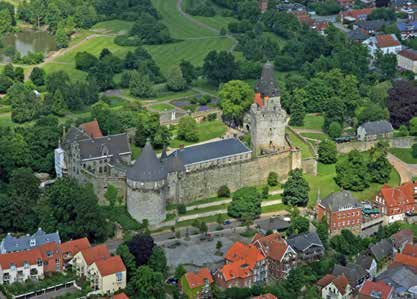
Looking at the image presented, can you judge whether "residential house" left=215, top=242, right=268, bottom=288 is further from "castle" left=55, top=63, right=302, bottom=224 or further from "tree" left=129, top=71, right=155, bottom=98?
"tree" left=129, top=71, right=155, bottom=98

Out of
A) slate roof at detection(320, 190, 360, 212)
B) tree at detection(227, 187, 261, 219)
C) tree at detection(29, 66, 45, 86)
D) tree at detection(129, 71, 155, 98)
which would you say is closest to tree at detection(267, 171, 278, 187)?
tree at detection(227, 187, 261, 219)

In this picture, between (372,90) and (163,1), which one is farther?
(163,1)

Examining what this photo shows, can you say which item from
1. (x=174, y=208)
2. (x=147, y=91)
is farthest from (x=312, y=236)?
(x=147, y=91)

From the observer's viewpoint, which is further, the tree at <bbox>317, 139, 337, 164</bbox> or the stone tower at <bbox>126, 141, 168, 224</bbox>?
the tree at <bbox>317, 139, 337, 164</bbox>

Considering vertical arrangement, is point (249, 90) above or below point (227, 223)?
above

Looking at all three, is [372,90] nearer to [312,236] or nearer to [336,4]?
[312,236]

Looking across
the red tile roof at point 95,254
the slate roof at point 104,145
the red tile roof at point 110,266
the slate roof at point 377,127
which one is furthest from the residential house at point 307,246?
the slate roof at point 377,127

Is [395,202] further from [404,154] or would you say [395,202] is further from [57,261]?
[57,261]
